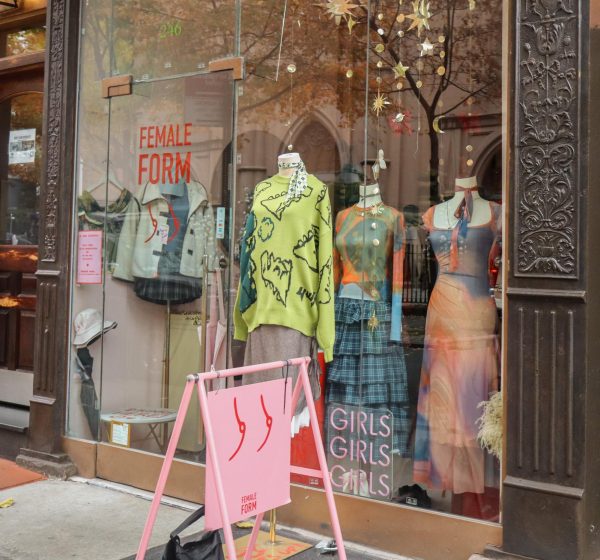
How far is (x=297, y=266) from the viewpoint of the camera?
3896 mm

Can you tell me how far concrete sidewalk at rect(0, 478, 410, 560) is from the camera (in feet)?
12.8

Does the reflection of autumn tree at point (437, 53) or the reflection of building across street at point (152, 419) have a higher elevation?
the reflection of autumn tree at point (437, 53)

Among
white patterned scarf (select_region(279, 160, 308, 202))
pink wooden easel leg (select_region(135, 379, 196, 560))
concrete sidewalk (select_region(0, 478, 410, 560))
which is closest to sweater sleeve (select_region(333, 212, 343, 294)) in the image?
Result: white patterned scarf (select_region(279, 160, 308, 202))

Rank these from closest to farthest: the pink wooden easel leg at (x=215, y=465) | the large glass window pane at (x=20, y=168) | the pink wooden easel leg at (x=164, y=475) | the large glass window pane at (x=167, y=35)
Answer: the pink wooden easel leg at (x=215, y=465) < the pink wooden easel leg at (x=164, y=475) < the large glass window pane at (x=167, y=35) < the large glass window pane at (x=20, y=168)

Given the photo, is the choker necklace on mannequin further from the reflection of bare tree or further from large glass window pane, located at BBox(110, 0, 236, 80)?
large glass window pane, located at BBox(110, 0, 236, 80)

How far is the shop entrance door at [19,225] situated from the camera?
6.18 m

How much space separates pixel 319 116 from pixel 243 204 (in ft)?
2.36

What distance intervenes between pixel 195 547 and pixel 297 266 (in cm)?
153

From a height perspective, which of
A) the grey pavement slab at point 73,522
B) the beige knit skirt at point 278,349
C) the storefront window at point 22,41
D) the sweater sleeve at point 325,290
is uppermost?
the storefront window at point 22,41

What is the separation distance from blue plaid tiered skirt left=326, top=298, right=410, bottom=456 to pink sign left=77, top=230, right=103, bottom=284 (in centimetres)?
190

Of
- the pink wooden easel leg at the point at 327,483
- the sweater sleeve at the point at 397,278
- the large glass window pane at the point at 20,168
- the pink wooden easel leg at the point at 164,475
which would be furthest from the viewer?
the large glass window pane at the point at 20,168

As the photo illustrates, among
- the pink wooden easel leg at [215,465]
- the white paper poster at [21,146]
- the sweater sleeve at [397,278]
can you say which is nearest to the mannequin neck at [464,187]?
the sweater sleeve at [397,278]

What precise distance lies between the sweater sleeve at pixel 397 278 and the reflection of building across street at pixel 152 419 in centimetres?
167

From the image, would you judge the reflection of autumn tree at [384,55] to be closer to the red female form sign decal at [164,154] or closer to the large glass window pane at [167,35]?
the large glass window pane at [167,35]
